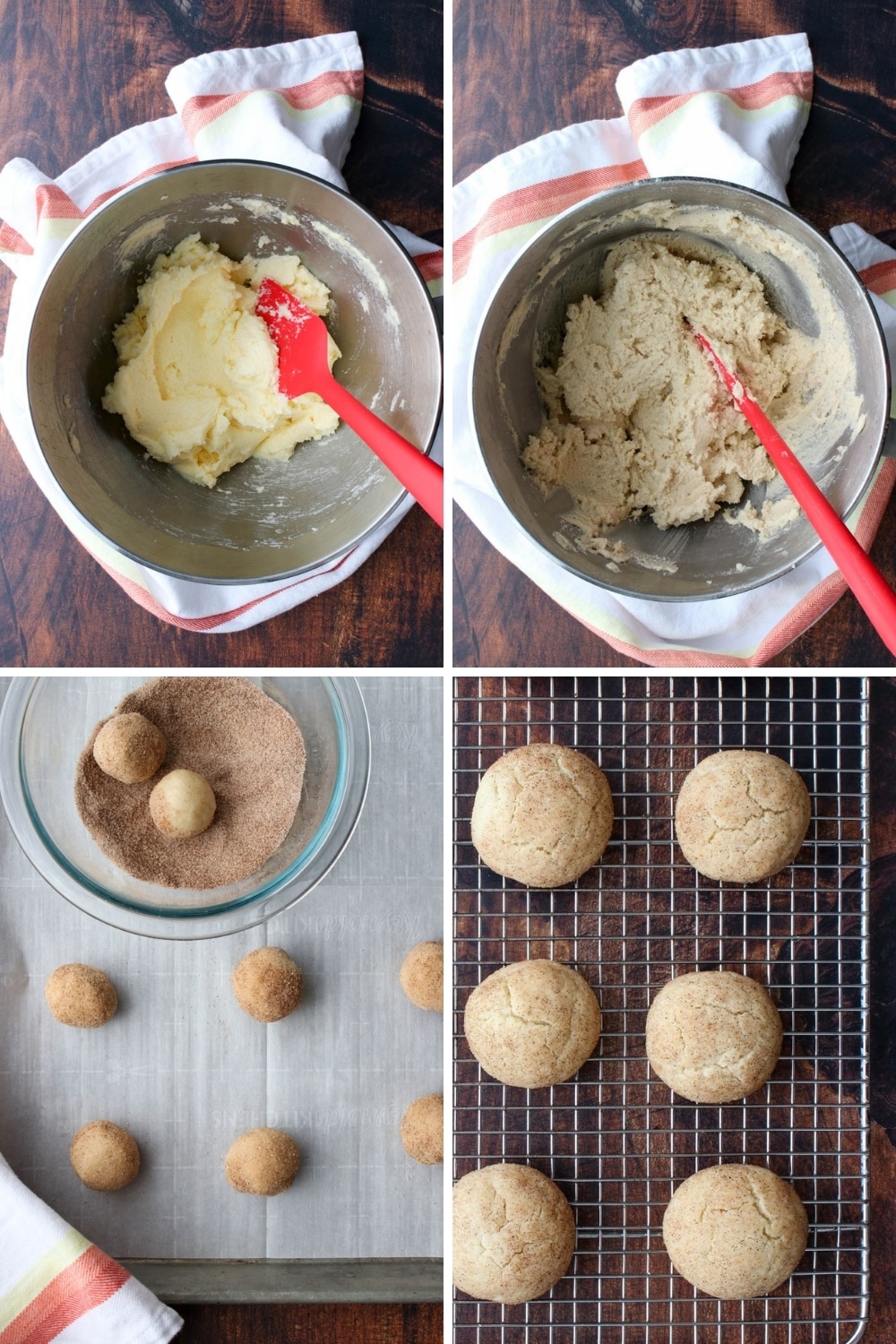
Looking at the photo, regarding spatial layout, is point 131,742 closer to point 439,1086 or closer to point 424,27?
point 439,1086

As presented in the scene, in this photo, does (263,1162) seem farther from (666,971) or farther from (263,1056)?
(666,971)

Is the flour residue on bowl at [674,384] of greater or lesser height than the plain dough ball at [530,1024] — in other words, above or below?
above

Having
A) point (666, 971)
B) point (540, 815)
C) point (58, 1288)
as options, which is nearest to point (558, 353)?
point (540, 815)

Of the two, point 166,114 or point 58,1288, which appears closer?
point 166,114

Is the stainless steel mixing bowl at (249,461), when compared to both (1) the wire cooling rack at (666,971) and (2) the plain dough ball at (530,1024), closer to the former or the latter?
(1) the wire cooling rack at (666,971)

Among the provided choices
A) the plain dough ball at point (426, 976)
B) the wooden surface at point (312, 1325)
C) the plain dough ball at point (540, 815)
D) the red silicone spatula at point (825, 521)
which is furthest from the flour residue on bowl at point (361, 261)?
the wooden surface at point (312, 1325)

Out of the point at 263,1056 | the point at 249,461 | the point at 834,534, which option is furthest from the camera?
the point at 263,1056
